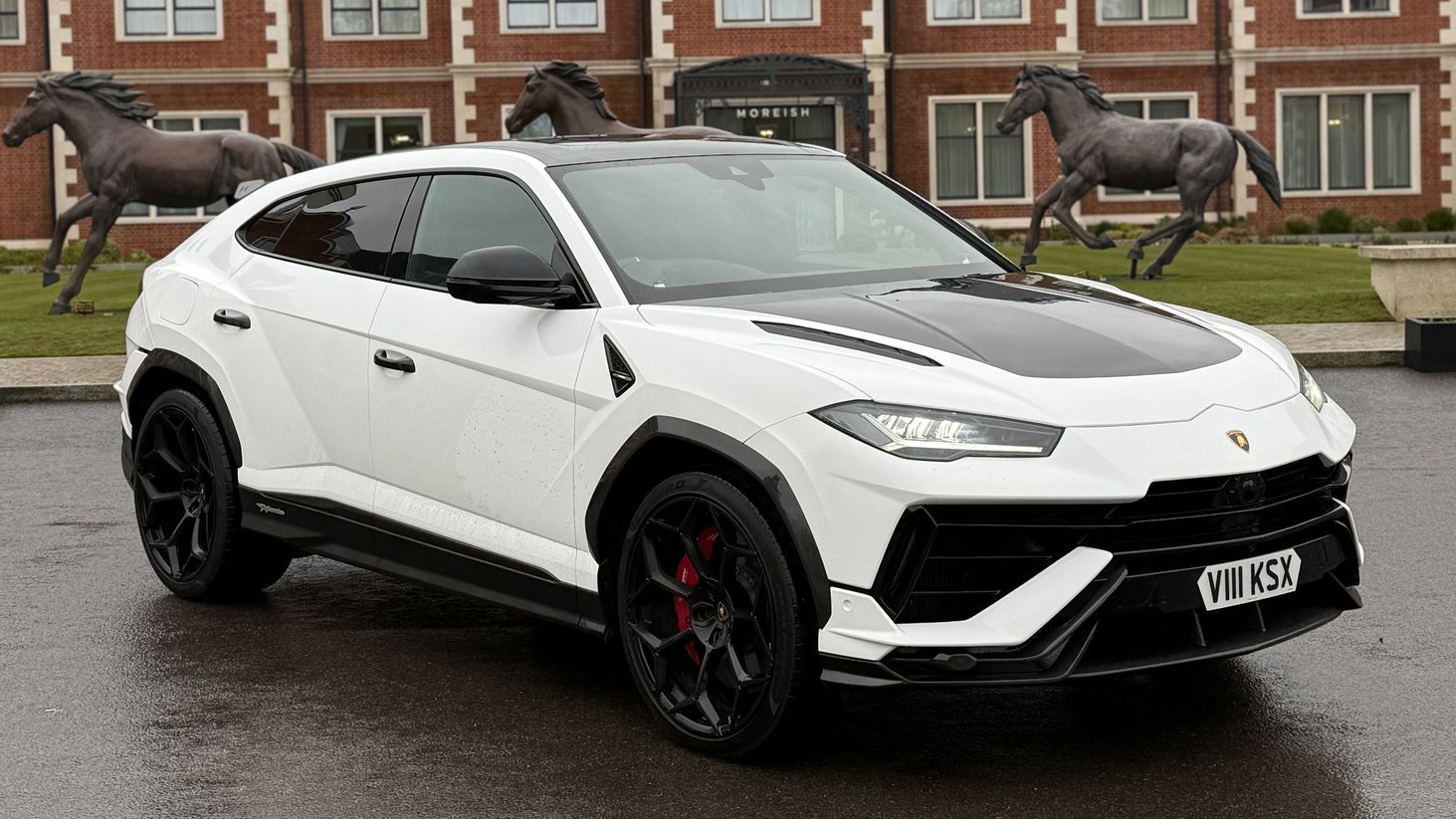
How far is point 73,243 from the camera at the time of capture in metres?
37.0

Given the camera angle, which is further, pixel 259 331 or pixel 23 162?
pixel 23 162

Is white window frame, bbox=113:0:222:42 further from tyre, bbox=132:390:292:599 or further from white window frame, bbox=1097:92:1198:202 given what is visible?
tyre, bbox=132:390:292:599

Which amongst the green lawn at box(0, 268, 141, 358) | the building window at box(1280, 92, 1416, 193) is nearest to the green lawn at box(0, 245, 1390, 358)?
the green lawn at box(0, 268, 141, 358)

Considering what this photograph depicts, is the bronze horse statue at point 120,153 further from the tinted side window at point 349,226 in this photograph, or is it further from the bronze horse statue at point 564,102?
the tinted side window at point 349,226

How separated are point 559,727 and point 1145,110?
3907cm

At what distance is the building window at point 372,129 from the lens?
41.9 meters

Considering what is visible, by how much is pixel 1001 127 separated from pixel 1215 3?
61.2 feet

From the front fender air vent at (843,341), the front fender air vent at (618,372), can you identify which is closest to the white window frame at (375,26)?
the front fender air vent at (618,372)

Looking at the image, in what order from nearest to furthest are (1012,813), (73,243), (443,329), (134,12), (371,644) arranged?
(1012,813)
(443,329)
(371,644)
(73,243)
(134,12)

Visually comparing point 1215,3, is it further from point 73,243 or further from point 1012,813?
point 1012,813

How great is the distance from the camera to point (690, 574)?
16.1 feet

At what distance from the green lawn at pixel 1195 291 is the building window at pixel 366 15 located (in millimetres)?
10713

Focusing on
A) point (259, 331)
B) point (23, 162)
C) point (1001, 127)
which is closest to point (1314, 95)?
point (1001, 127)

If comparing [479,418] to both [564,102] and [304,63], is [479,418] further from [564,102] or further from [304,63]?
[304,63]
